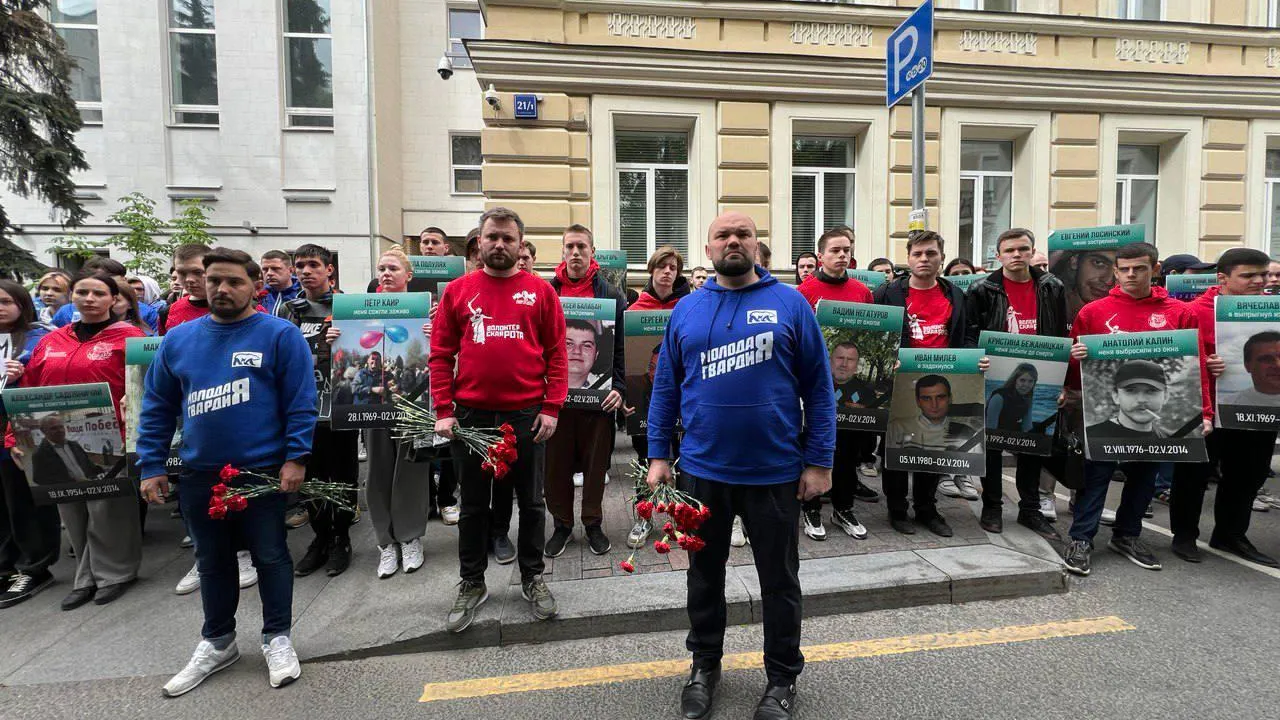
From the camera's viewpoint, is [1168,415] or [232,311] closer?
[232,311]

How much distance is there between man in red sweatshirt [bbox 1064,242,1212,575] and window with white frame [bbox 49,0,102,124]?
19946 millimetres

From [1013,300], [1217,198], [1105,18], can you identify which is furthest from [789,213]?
[1217,198]

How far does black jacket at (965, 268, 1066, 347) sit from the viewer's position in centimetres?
484

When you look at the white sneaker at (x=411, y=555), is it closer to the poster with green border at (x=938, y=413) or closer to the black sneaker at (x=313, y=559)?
the black sneaker at (x=313, y=559)

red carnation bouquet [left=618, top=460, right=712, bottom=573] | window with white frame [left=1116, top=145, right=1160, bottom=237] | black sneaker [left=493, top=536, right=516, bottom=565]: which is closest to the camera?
red carnation bouquet [left=618, top=460, right=712, bottom=573]

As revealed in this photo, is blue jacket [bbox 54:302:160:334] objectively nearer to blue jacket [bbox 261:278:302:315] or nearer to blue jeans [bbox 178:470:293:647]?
blue jacket [bbox 261:278:302:315]

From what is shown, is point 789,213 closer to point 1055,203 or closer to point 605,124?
point 605,124

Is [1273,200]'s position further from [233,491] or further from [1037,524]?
[233,491]

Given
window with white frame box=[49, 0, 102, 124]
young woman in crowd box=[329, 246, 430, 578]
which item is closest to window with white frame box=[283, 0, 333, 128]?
window with white frame box=[49, 0, 102, 124]

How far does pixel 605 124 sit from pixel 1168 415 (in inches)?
319

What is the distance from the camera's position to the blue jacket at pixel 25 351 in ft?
13.8

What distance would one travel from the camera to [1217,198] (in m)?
10.8

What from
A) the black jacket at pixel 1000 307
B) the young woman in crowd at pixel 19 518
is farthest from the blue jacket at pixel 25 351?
the black jacket at pixel 1000 307

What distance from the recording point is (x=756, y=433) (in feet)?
Result: 8.77
